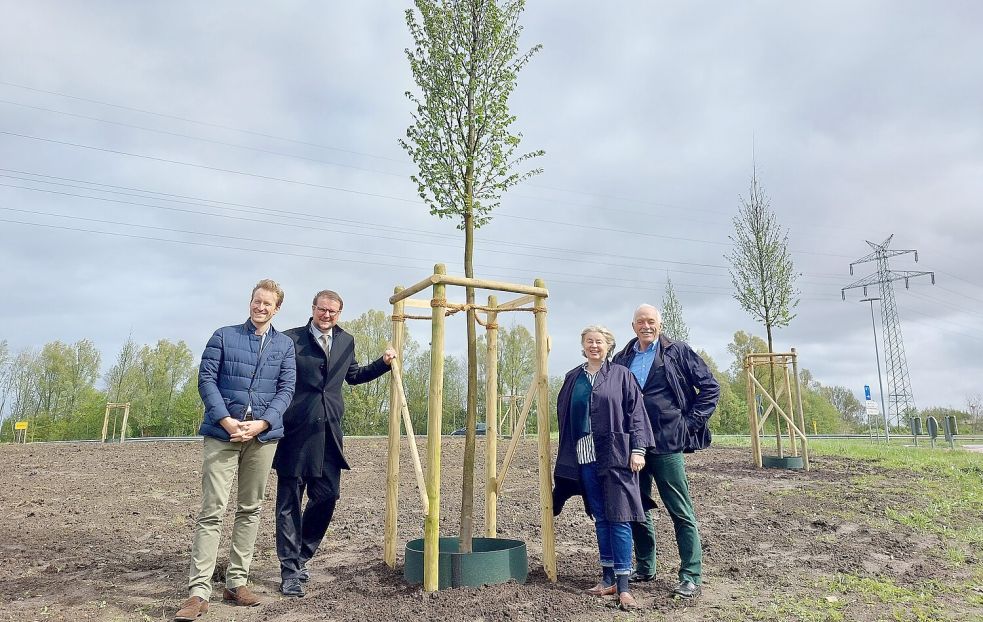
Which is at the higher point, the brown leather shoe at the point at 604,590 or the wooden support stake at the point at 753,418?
the wooden support stake at the point at 753,418

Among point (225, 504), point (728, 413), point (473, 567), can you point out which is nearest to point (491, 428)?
point (473, 567)

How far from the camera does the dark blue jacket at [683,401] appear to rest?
4426mm

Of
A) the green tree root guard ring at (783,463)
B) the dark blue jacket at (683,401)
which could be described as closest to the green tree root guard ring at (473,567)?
the dark blue jacket at (683,401)

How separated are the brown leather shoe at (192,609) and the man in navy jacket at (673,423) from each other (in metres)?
3.15

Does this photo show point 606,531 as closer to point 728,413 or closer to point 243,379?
point 243,379

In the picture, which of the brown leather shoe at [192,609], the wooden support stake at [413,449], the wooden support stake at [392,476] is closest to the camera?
→ the brown leather shoe at [192,609]

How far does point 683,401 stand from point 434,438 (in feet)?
6.27

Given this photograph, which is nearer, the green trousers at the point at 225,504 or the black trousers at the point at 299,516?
the green trousers at the point at 225,504

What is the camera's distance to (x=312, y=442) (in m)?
4.49

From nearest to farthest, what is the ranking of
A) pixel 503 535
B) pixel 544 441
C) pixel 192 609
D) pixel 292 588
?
pixel 192 609 → pixel 292 588 → pixel 544 441 → pixel 503 535

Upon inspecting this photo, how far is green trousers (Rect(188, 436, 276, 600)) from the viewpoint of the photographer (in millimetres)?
3975

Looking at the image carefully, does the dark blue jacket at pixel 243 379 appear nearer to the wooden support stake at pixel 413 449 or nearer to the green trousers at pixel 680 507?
the wooden support stake at pixel 413 449

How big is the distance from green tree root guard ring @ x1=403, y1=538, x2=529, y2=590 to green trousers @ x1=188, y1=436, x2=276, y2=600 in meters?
1.18

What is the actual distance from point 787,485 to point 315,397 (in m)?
7.82
